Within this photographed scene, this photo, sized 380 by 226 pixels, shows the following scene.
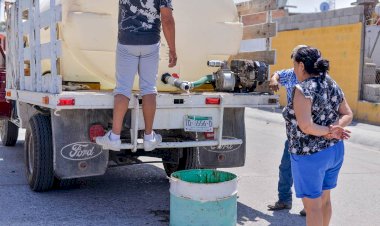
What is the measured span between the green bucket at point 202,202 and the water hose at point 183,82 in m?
1.42

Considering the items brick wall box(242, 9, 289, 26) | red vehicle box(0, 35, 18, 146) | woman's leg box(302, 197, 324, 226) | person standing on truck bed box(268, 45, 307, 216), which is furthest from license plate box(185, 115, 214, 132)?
red vehicle box(0, 35, 18, 146)

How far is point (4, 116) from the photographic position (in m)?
8.23

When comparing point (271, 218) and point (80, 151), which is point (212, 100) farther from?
point (80, 151)

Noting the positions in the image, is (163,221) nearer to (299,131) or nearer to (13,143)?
(299,131)

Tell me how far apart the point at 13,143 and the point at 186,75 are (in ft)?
14.3

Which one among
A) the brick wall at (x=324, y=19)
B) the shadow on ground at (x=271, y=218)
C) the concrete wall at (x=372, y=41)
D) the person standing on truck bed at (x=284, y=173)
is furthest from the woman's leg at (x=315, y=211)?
the concrete wall at (x=372, y=41)

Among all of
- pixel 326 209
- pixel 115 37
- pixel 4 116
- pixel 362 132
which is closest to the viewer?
pixel 326 209

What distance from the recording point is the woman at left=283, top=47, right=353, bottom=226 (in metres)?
3.88

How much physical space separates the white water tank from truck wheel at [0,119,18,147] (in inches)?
139

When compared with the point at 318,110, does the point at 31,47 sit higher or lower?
higher

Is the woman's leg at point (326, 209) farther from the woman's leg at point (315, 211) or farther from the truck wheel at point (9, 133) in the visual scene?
the truck wheel at point (9, 133)

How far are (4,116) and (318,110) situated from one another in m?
5.70

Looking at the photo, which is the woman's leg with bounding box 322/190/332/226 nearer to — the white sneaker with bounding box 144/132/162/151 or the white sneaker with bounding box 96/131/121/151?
the white sneaker with bounding box 144/132/162/151

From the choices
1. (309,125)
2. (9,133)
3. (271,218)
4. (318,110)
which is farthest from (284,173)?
(9,133)
